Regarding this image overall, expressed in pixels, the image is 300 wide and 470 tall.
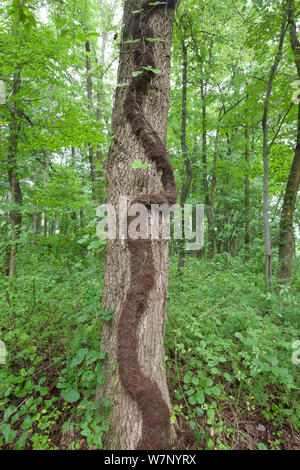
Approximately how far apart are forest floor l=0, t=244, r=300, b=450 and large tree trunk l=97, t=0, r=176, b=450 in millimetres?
138

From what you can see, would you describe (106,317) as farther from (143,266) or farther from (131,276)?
(143,266)

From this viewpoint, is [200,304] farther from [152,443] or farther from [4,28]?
[4,28]

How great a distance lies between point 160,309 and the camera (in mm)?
1793

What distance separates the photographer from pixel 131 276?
5.61ft

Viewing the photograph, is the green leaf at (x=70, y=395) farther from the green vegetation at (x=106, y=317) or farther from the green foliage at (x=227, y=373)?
the green foliage at (x=227, y=373)

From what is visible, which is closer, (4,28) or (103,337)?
(103,337)

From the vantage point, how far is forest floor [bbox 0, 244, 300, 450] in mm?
1633

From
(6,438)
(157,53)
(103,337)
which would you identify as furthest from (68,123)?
(6,438)

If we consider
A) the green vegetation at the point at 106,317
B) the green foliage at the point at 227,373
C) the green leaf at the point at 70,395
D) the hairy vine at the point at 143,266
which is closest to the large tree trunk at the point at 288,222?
the green vegetation at the point at 106,317

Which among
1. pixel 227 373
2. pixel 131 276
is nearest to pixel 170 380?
pixel 227 373

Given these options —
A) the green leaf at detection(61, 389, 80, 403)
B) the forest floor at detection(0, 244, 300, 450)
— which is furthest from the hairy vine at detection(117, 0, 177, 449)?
the green leaf at detection(61, 389, 80, 403)

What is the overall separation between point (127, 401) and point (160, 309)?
28.2 inches

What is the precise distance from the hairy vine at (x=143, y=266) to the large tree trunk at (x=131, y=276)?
0.04 feet

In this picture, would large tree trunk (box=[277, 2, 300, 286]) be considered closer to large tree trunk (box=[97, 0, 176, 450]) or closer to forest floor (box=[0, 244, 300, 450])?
forest floor (box=[0, 244, 300, 450])
